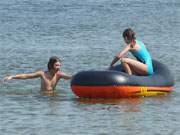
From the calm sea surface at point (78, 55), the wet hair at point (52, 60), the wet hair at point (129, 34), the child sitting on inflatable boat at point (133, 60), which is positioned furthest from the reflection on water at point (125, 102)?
the wet hair at point (129, 34)

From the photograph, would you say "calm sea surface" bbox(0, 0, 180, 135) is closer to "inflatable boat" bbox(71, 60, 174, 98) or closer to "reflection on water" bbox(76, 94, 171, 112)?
"reflection on water" bbox(76, 94, 171, 112)

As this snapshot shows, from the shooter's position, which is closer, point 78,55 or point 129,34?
point 129,34

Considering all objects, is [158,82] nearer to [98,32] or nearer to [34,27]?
[98,32]

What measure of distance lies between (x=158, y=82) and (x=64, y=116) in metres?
2.07

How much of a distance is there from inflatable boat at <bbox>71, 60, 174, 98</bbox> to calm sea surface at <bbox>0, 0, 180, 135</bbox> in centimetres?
14

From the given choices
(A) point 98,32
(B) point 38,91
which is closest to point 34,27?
(A) point 98,32

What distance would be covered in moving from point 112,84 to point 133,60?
2.55 ft

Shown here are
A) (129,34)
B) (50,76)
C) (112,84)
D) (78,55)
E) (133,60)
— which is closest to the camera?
(112,84)

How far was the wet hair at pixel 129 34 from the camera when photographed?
549 inches

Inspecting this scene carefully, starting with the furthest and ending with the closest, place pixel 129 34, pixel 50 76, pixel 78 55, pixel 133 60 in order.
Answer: pixel 78 55 → pixel 50 76 → pixel 133 60 → pixel 129 34

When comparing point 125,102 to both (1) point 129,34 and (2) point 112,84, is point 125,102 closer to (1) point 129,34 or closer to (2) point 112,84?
(2) point 112,84

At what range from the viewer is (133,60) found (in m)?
14.2

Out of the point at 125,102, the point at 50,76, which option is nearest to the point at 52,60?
the point at 50,76

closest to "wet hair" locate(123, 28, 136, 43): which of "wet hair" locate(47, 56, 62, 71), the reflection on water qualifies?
the reflection on water
